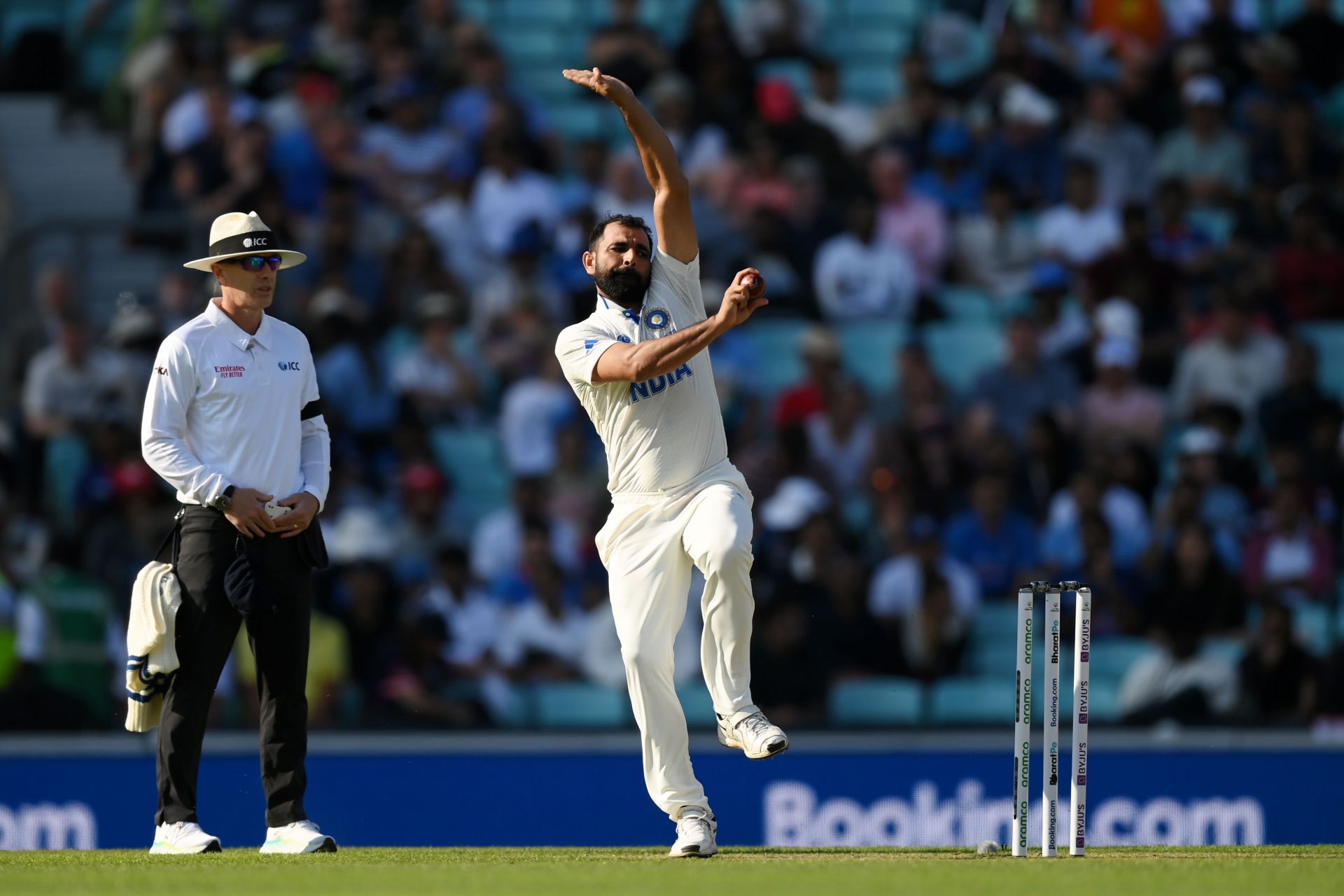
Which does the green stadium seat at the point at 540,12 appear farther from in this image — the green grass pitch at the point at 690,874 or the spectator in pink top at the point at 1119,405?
the green grass pitch at the point at 690,874

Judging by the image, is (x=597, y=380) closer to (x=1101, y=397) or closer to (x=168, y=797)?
(x=168, y=797)

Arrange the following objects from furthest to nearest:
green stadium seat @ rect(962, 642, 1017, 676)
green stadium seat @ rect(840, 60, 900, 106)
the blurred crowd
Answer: green stadium seat @ rect(840, 60, 900, 106) → green stadium seat @ rect(962, 642, 1017, 676) → the blurred crowd

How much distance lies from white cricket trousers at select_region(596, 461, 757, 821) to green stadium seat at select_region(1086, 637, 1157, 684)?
198 inches

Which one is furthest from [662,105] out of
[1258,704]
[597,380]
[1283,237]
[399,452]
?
[597,380]

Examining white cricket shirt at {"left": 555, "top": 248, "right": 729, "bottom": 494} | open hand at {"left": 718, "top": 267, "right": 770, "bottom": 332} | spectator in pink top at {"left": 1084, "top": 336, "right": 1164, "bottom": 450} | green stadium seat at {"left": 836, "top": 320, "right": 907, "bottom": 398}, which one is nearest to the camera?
open hand at {"left": 718, "top": 267, "right": 770, "bottom": 332}

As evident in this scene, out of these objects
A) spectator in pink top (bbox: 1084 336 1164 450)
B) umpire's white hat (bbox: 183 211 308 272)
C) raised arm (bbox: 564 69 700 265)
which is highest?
raised arm (bbox: 564 69 700 265)

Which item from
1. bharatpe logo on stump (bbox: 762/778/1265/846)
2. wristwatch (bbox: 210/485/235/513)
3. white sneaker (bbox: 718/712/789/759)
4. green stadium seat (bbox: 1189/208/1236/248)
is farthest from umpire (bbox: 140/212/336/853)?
green stadium seat (bbox: 1189/208/1236/248)

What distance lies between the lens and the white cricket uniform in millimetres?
6504

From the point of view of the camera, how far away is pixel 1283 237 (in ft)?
43.9

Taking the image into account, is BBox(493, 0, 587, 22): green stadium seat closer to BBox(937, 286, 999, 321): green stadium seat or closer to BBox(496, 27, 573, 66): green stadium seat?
BBox(496, 27, 573, 66): green stadium seat

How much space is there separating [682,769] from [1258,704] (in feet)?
16.4

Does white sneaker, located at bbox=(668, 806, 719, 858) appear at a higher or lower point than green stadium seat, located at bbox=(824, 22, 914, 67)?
lower

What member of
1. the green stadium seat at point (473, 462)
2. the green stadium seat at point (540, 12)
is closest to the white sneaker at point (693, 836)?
the green stadium seat at point (473, 462)

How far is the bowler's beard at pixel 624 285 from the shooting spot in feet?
21.8
